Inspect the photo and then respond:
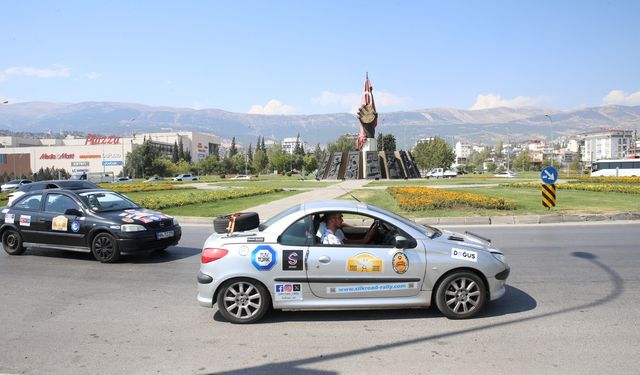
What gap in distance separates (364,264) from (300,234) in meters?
0.84

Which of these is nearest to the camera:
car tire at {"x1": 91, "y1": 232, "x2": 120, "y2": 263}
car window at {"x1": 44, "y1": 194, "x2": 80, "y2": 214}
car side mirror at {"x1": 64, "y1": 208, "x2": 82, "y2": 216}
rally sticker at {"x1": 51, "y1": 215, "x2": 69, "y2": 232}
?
car tire at {"x1": 91, "y1": 232, "x2": 120, "y2": 263}

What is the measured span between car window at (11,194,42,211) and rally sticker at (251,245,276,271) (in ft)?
22.2

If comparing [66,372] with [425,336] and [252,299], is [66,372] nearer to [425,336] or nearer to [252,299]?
[252,299]

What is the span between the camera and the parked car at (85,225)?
9.33 meters

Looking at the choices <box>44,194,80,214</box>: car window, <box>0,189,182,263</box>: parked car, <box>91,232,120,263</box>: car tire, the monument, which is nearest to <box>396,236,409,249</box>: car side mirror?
<box>0,189,182,263</box>: parked car

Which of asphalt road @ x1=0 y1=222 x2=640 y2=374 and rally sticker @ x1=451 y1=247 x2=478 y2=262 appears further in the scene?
rally sticker @ x1=451 y1=247 x2=478 y2=262

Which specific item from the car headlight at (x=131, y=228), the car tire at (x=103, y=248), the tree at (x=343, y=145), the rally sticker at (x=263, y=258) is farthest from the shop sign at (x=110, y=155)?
the rally sticker at (x=263, y=258)

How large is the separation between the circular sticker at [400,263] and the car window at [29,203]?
26.6 ft

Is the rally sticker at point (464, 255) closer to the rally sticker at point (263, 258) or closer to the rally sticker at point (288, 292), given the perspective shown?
the rally sticker at point (288, 292)

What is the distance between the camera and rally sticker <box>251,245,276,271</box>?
18.7 feet

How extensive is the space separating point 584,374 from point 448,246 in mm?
1989

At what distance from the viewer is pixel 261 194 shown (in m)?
28.5

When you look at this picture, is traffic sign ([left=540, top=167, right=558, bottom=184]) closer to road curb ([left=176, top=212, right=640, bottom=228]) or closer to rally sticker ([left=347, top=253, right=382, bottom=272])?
road curb ([left=176, top=212, right=640, bottom=228])

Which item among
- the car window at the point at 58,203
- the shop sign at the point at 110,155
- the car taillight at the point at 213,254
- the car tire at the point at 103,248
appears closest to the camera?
the car taillight at the point at 213,254
